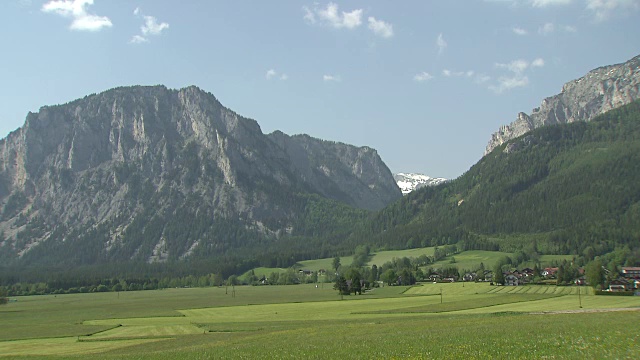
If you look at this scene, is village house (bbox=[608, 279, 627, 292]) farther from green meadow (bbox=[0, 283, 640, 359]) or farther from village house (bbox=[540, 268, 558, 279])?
green meadow (bbox=[0, 283, 640, 359])

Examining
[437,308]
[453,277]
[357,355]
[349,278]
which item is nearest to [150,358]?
[357,355]

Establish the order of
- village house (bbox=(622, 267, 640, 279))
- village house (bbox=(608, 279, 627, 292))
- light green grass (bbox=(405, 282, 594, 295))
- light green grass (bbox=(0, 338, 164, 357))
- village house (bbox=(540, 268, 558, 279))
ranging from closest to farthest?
light green grass (bbox=(0, 338, 164, 357)), light green grass (bbox=(405, 282, 594, 295)), village house (bbox=(608, 279, 627, 292)), village house (bbox=(622, 267, 640, 279)), village house (bbox=(540, 268, 558, 279))

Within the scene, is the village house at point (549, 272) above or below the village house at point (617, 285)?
above

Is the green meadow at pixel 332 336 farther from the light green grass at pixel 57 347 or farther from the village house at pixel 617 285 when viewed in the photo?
the village house at pixel 617 285

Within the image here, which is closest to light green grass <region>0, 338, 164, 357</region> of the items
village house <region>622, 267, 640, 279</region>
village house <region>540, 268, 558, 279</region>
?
village house <region>540, 268, 558, 279</region>

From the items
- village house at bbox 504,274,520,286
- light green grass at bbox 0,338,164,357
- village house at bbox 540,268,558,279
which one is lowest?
light green grass at bbox 0,338,164,357

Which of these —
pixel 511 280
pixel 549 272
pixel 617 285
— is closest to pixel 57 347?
pixel 617 285

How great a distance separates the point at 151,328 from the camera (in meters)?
82.3

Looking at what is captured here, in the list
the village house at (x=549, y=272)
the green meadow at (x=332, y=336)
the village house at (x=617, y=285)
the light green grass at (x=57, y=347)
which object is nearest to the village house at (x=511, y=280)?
the village house at (x=549, y=272)

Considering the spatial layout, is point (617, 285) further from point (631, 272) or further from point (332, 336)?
point (332, 336)

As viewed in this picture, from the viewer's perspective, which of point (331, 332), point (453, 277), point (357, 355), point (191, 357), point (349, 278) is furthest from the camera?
point (453, 277)

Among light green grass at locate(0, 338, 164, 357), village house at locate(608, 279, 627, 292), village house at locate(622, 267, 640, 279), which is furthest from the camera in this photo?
village house at locate(622, 267, 640, 279)

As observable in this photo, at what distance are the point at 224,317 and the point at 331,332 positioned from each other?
46.1 meters

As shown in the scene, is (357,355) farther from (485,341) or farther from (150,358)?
(150,358)
